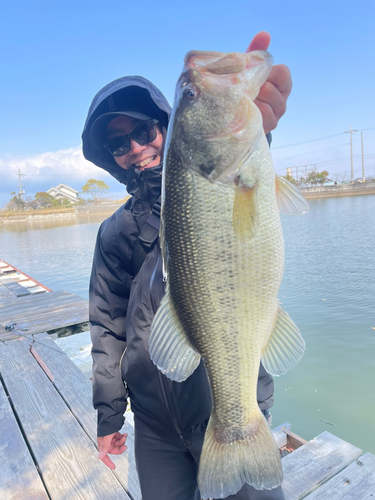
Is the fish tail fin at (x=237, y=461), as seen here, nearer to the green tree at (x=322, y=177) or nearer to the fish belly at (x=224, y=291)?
the fish belly at (x=224, y=291)

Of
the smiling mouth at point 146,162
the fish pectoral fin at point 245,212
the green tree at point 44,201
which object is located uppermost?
the green tree at point 44,201

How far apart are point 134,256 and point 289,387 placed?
394 cm

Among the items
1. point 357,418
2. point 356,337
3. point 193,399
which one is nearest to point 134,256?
point 193,399

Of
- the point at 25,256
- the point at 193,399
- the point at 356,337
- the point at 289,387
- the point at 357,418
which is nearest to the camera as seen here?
the point at 193,399

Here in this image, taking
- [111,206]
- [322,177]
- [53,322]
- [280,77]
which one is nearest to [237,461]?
[280,77]

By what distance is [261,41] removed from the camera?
1167mm

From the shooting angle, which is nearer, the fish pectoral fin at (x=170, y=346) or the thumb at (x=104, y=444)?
the fish pectoral fin at (x=170, y=346)

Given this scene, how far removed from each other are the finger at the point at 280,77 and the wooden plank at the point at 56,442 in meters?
2.65

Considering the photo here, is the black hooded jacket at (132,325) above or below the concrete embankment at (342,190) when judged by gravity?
below

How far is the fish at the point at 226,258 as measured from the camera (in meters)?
1.10

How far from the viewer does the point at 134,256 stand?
67.6 inches

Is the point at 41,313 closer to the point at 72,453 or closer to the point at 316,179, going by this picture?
the point at 72,453

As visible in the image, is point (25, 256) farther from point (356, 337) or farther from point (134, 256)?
point (134, 256)

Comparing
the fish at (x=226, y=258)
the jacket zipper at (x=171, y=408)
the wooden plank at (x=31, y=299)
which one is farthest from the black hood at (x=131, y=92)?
the wooden plank at (x=31, y=299)
